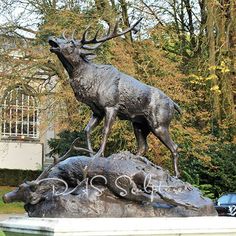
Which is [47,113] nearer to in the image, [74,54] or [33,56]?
[33,56]

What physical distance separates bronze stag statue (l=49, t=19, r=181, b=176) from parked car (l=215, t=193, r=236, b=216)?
9.08 metres

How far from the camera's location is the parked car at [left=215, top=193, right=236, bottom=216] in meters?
17.1

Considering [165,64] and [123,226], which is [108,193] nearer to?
[123,226]

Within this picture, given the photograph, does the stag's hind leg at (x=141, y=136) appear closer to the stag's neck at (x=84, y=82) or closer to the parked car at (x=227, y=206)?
the stag's neck at (x=84, y=82)

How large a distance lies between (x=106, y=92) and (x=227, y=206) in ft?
33.2

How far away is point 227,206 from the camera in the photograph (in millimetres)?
17406

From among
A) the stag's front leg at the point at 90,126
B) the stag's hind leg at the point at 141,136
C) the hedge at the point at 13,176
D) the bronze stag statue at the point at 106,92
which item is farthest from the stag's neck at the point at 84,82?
the hedge at the point at 13,176

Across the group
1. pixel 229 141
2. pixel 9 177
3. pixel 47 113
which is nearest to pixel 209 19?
pixel 229 141

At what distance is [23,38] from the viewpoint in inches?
1002

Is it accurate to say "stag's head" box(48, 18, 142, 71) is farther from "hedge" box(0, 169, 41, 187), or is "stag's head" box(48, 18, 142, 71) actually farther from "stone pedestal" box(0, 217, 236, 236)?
"hedge" box(0, 169, 41, 187)

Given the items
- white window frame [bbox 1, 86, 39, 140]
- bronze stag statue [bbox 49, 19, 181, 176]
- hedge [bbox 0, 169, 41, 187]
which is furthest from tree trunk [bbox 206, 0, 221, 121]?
hedge [bbox 0, 169, 41, 187]

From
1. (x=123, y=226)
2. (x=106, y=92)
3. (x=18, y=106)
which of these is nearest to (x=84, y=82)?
(x=106, y=92)

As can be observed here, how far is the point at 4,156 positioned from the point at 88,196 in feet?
104

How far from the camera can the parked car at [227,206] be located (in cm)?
1712
